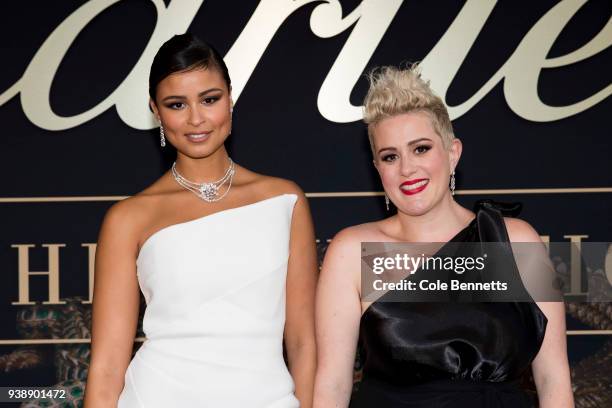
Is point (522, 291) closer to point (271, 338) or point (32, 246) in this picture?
point (271, 338)

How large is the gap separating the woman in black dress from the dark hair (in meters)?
0.57

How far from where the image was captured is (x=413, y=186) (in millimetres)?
2736

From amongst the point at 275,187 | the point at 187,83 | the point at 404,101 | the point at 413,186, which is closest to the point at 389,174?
the point at 413,186

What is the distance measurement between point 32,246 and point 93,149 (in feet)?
1.94

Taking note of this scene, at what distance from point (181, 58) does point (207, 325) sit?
2.77ft

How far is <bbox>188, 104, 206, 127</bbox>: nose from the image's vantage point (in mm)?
2605

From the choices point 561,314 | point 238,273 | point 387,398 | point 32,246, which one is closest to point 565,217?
point 561,314

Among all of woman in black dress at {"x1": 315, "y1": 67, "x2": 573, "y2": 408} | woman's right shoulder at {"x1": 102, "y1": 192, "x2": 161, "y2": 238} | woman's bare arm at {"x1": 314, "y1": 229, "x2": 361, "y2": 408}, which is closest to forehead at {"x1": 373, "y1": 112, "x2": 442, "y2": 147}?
woman in black dress at {"x1": 315, "y1": 67, "x2": 573, "y2": 408}

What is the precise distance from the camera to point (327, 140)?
430cm

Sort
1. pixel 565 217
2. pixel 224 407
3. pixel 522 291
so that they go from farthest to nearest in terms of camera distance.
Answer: pixel 565 217 < pixel 522 291 < pixel 224 407

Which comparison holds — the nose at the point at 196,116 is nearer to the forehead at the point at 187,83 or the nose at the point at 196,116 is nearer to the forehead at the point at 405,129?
the forehead at the point at 187,83

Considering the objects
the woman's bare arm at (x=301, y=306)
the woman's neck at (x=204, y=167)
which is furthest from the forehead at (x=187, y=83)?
the woman's bare arm at (x=301, y=306)

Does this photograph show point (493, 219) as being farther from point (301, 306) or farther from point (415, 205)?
point (301, 306)

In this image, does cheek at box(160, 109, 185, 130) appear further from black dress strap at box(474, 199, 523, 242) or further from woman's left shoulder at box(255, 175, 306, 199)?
black dress strap at box(474, 199, 523, 242)
